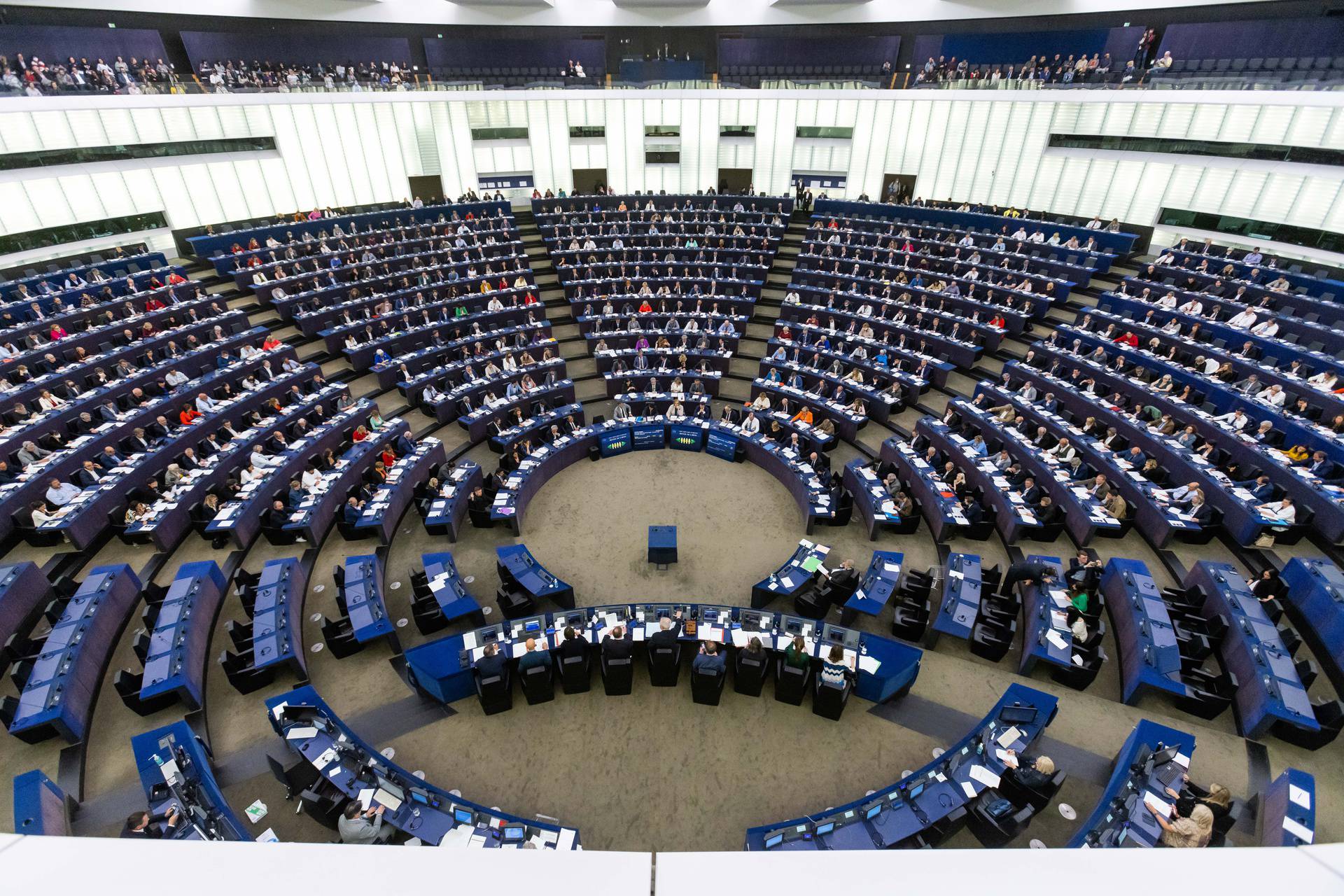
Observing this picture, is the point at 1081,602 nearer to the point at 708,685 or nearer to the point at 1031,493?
the point at 1031,493

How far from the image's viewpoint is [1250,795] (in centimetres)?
778

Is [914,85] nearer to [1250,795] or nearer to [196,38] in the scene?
[1250,795]

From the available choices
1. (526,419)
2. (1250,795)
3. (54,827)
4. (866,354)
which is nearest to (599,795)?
(54,827)

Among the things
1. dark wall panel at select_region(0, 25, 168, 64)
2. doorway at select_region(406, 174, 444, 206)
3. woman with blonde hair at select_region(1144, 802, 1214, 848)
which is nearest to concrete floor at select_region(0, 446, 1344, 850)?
woman with blonde hair at select_region(1144, 802, 1214, 848)

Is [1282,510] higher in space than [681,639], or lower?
higher

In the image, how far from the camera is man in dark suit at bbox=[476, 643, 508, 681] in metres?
9.20

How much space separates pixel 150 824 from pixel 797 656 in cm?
803

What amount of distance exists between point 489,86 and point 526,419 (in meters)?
20.0

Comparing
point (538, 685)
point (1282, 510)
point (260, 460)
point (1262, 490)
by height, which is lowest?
point (538, 685)

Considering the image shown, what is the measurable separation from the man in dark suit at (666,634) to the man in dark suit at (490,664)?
231 cm

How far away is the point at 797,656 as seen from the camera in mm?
9367

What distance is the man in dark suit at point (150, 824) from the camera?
6508mm

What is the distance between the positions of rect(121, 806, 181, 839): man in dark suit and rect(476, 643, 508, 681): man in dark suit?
3611mm

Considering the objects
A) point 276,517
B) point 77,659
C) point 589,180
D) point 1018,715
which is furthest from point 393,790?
point 589,180
